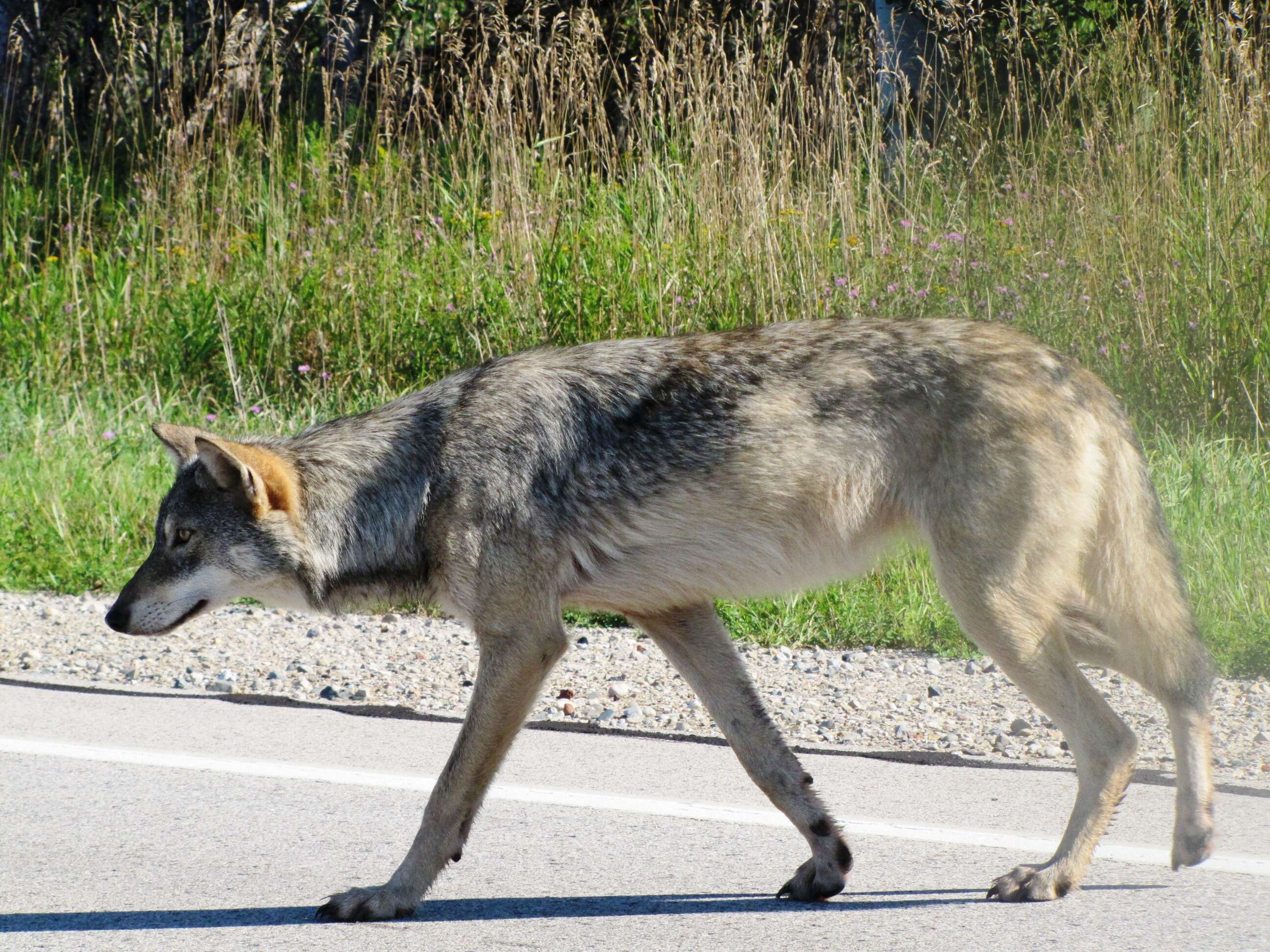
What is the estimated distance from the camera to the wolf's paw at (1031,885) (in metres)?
3.88

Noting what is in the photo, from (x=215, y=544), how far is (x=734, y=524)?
1.57m

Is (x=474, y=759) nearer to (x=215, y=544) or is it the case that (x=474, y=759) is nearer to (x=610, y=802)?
(x=610, y=802)

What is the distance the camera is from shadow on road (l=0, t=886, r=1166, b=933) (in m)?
3.77

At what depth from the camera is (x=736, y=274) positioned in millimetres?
9297

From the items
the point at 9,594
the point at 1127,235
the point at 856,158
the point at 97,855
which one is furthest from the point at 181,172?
the point at 97,855

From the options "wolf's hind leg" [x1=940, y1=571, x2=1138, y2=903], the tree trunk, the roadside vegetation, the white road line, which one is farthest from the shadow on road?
the tree trunk

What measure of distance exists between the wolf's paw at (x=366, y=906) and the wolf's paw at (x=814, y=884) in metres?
1.02

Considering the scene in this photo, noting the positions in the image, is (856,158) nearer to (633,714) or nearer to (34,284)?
(633,714)

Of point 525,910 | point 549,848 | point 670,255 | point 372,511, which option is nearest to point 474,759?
point 525,910

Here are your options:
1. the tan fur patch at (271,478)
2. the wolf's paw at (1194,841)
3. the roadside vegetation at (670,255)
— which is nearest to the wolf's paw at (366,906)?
the tan fur patch at (271,478)

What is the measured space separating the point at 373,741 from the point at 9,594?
3282 mm

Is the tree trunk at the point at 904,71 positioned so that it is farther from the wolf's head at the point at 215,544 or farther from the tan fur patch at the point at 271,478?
the wolf's head at the point at 215,544

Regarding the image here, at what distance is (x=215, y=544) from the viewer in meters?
4.45

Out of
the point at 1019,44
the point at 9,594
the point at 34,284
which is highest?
the point at 1019,44
